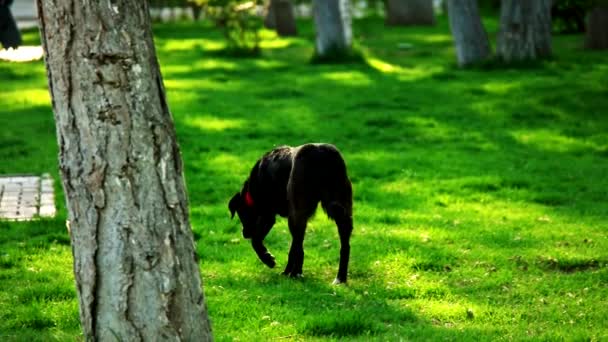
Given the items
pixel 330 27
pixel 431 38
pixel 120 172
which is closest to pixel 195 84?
pixel 330 27

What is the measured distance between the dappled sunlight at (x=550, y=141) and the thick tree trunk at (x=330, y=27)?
899 centimetres

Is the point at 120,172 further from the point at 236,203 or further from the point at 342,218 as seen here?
the point at 236,203

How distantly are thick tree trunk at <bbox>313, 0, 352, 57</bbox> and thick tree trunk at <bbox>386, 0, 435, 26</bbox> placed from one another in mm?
10800

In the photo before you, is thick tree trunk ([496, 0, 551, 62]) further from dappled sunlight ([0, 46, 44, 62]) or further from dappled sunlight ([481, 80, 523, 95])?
dappled sunlight ([0, 46, 44, 62])

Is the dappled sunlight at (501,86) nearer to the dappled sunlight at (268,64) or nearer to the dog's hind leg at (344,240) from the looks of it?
the dappled sunlight at (268,64)

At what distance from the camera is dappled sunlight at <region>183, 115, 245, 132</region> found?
16.2 m

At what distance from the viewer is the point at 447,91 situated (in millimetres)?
19375

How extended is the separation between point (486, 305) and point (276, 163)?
2049mm

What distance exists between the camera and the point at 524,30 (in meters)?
21.4

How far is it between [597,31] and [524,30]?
4.09 metres

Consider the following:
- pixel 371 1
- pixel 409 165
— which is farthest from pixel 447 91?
pixel 371 1

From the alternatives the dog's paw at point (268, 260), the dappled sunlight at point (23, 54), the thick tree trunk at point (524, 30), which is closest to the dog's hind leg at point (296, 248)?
the dog's paw at point (268, 260)

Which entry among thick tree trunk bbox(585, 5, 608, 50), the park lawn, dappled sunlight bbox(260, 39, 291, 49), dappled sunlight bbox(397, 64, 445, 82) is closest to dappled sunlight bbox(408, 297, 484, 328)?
the park lawn

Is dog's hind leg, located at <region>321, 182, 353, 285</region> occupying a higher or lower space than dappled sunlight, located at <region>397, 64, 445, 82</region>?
higher
